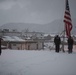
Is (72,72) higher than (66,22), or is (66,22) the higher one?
(66,22)

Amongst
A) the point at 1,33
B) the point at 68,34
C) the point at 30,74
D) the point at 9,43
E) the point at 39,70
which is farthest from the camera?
the point at 1,33

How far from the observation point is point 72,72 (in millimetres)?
6844

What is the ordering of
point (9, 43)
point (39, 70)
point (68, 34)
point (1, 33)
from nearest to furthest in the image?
point (39, 70)
point (68, 34)
point (9, 43)
point (1, 33)

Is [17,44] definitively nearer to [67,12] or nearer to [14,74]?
[67,12]

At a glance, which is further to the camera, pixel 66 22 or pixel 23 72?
pixel 66 22

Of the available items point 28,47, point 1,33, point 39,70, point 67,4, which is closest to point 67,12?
point 67,4

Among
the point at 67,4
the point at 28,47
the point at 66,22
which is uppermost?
the point at 67,4

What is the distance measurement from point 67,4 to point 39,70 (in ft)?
26.4

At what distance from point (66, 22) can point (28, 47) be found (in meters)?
18.3

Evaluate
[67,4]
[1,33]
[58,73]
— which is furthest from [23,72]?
[1,33]

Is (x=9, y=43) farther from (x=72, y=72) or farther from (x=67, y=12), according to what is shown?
(x=72, y=72)

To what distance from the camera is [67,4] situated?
14.0 meters

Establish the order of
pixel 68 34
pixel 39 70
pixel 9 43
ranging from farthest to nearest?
pixel 9 43 < pixel 68 34 < pixel 39 70

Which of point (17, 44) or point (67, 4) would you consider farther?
point (17, 44)
